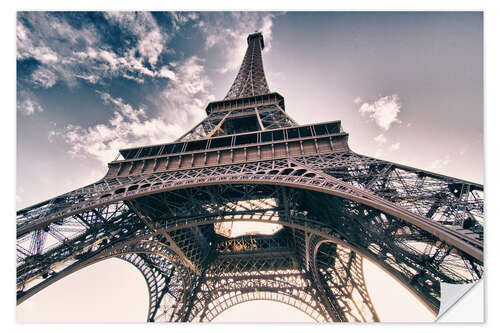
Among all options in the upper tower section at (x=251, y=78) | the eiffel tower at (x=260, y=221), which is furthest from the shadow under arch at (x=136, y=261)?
the upper tower section at (x=251, y=78)

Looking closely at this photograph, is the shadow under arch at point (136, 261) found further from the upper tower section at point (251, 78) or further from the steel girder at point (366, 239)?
the upper tower section at point (251, 78)

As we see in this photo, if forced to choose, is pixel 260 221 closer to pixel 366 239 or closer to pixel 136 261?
pixel 366 239

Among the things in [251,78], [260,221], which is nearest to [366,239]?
[260,221]

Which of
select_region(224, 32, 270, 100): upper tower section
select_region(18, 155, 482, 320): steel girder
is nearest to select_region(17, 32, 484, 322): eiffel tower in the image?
select_region(18, 155, 482, 320): steel girder

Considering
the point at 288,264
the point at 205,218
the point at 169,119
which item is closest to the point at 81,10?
the point at 169,119

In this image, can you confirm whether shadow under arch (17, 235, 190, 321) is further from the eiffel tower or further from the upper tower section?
the upper tower section
